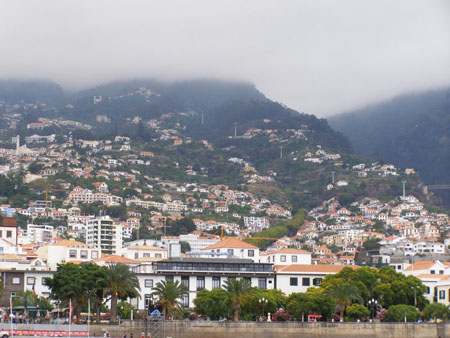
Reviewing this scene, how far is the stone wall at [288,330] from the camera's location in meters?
92.6

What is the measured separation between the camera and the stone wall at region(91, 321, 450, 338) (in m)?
92.6

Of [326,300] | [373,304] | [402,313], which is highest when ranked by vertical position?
[326,300]

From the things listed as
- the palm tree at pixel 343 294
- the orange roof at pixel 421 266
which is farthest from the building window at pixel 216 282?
the orange roof at pixel 421 266

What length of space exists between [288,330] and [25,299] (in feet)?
86.6

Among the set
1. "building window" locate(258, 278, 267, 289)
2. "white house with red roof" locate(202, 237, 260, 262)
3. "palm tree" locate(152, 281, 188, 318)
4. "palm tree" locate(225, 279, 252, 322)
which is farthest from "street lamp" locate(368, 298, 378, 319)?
"white house with red roof" locate(202, 237, 260, 262)

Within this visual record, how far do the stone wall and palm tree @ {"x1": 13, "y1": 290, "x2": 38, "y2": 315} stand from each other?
14.2 meters

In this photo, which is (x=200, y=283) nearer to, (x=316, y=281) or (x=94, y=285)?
(x=316, y=281)

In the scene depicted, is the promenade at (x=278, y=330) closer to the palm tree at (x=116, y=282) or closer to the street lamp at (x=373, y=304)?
the palm tree at (x=116, y=282)

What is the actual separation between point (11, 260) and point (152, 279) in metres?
18.8

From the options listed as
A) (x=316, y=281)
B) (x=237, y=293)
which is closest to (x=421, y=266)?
(x=316, y=281)

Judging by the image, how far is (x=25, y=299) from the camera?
334 feet

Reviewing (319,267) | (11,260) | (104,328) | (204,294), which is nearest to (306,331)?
(204,294)

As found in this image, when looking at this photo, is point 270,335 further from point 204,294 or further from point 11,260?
point 11,260

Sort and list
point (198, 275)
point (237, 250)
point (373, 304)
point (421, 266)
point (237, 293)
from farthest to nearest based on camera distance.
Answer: point (237, 250)
point (421, 266)
point (198, 275)
point (373, 304)
point (237, 293)
